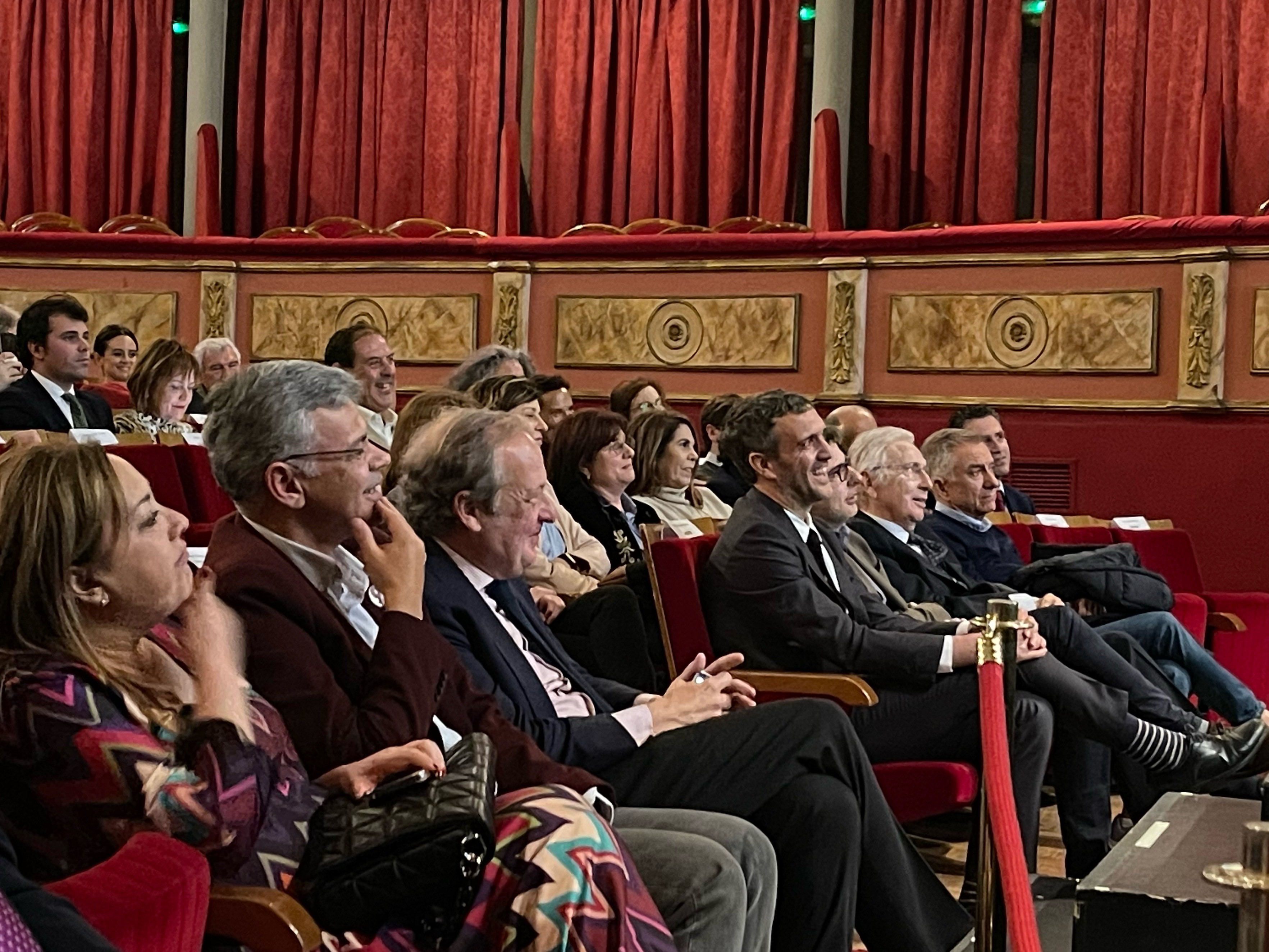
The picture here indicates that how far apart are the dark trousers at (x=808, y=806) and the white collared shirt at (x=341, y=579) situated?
0.38 meters

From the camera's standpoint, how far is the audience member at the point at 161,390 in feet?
16.9

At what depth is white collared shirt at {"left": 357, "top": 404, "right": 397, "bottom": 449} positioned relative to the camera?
444cm

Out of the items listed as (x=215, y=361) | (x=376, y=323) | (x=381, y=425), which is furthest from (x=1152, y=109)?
(x=381, y=425)

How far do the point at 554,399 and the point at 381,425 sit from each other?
1.64 feet

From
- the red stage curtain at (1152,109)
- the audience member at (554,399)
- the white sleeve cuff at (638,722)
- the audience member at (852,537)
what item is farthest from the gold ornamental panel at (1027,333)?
the white sleeve cuff at (638,722)

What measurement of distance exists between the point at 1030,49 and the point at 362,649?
717 cm

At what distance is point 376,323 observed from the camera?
7.68 m

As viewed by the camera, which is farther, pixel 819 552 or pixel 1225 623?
pixel 1225 623

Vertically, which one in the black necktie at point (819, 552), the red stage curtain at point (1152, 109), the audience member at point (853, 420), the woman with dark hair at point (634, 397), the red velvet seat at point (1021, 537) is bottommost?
the red velvet seat at point (1021, 537)

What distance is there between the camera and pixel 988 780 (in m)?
1.95

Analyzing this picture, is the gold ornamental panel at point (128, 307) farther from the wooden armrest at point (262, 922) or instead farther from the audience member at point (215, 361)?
the wooden armrest at point (262, 922)

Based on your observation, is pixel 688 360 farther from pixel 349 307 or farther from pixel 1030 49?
pixel 1030 49

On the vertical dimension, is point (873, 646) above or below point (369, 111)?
below

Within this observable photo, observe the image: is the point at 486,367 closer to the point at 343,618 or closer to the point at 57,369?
the point at 57,369
